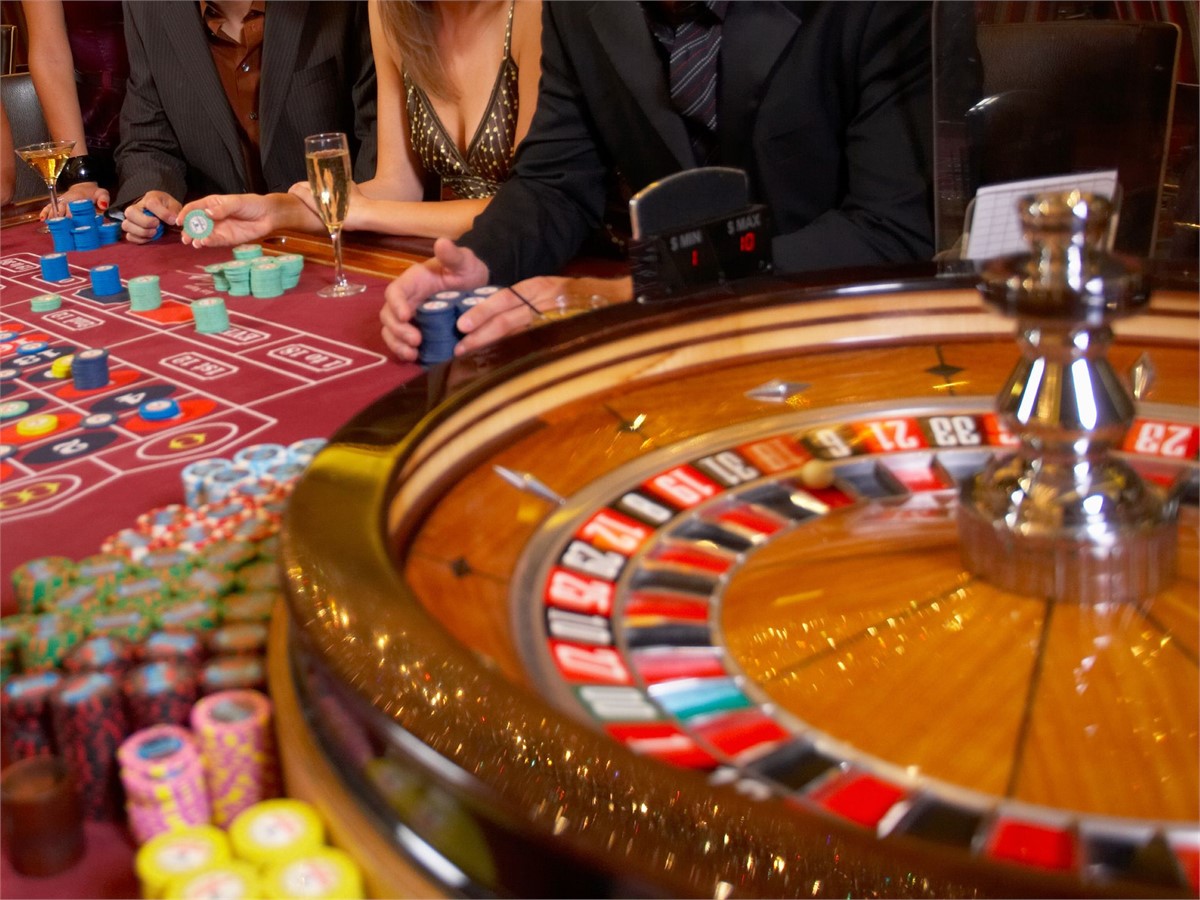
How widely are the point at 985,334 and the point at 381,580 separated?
876 millimetres

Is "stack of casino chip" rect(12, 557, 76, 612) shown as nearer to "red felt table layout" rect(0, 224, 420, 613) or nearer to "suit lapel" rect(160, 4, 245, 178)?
"red felt table layout" rect(0, 224, 420, 613)

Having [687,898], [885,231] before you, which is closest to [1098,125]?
[885,231]

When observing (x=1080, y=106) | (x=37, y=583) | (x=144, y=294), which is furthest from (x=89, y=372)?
(x=1080, y=106)

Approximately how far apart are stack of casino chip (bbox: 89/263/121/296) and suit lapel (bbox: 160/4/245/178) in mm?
2434

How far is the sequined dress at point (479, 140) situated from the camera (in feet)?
12.7

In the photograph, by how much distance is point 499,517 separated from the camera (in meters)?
1.06

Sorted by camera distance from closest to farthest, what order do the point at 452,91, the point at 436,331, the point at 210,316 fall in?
the point at 436,331
the point at 210,316
the point at 452,91

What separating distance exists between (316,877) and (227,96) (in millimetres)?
4686

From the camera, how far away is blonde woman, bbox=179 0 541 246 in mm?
3699

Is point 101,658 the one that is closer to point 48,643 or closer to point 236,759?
point 48,643

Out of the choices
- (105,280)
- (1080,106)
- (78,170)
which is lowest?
(78,170)

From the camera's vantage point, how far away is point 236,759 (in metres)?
0.81

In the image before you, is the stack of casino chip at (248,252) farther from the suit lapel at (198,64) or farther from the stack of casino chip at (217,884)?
the suit lapel at (198,64)

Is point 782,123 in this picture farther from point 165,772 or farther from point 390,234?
point 165,772
